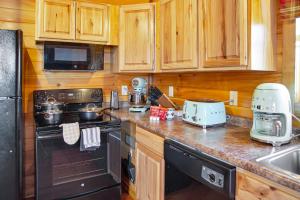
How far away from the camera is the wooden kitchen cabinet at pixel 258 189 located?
89 centimetres

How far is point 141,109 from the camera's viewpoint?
250 centimetres

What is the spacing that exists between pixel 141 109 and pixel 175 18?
96 centimetres

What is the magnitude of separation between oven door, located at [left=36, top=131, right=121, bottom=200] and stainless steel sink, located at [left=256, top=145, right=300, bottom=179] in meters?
1.35

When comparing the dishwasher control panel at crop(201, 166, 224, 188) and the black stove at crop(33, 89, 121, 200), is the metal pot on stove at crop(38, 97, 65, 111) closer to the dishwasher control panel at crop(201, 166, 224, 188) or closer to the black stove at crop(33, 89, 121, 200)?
the black stove at crop(33, 89, 121, 200)

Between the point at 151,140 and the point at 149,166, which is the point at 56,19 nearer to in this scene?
the point at 151,140

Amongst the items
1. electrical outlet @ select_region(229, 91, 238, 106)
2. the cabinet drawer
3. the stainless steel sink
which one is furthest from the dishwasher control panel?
electrical outlet @ select_region(229, 91, 238, 106)

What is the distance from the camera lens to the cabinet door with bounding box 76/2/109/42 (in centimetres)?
237

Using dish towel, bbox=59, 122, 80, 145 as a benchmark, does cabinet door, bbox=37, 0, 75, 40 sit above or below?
above

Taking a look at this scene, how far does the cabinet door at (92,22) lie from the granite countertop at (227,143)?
1.02m

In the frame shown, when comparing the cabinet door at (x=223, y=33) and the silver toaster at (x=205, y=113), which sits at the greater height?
the cabinet door at (x=223, y=33)

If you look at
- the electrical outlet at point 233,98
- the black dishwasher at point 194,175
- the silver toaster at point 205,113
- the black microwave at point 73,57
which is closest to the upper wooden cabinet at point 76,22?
the black microwave at point 73,57

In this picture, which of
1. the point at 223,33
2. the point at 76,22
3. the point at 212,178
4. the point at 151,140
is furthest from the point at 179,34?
the point at 212,178

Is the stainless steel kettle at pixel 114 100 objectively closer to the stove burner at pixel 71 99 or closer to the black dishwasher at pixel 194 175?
the stove burner at pixel 71 99

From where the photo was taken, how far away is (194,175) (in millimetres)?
1296
